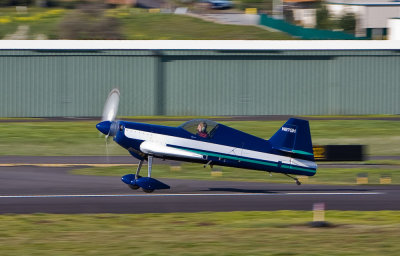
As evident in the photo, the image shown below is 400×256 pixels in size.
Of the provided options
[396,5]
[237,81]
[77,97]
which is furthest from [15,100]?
[396,5]

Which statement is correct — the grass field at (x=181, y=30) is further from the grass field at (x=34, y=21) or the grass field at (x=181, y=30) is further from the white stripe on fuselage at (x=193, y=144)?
the white stripe on fuselage at (x=193, y=144)

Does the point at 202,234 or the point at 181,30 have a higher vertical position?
the point at 181,30

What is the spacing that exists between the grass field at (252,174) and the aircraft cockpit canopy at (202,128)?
3446 mm

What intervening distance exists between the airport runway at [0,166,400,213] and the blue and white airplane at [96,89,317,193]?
0.82 metres

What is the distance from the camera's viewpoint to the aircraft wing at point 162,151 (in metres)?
19.4

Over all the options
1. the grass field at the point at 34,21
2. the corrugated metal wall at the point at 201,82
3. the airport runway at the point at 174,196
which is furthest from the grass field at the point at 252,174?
the grass field at the point at 34,21

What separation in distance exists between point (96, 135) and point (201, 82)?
35.6ft

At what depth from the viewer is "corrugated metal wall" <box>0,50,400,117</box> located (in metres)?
41.1

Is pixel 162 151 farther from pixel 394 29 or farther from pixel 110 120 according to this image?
pixel 394 29

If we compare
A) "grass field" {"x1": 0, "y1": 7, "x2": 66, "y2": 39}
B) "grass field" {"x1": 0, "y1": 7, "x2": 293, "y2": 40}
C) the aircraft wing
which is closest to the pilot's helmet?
the aircraft wing

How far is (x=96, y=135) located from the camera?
33.5m

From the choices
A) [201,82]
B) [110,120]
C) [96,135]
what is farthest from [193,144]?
[201,82]

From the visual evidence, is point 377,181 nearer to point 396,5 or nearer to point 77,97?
point 77,97

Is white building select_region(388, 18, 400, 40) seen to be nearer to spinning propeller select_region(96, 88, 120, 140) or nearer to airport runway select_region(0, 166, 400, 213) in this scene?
airport runway select_region(0, 166, 400, 213)
